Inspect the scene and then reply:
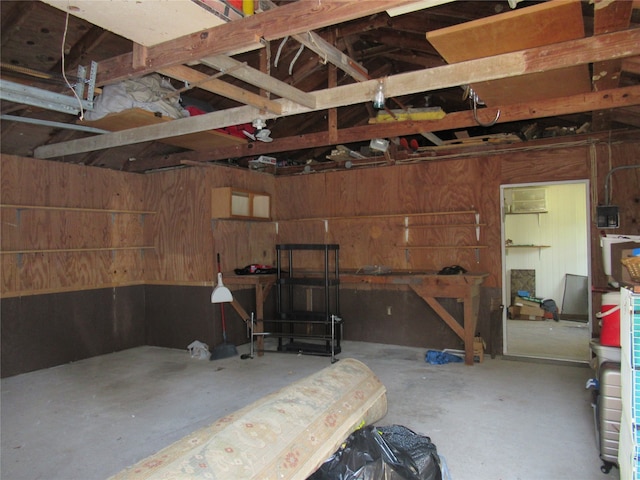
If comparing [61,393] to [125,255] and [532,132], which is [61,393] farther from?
[532,132]

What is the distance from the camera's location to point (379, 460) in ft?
6.73

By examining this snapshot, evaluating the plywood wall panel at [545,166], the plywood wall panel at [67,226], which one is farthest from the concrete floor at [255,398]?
the plywood wall panel at [545,166]

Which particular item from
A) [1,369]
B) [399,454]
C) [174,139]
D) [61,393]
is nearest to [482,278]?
[399,454]

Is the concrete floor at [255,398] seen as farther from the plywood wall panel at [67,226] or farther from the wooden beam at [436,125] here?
the wooden beam at [436,125]

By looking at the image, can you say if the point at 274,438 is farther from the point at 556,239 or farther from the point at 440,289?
the point at 556,239

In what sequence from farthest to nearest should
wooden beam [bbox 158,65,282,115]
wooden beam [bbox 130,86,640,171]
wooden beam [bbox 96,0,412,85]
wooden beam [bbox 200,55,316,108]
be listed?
wooden beam [bbox 130,86,640,171], wooden beam [bbox 158,65,282,115], wooden beam [bbox 200,55,316,108], wooden beam [bbox 96,0,412,85]

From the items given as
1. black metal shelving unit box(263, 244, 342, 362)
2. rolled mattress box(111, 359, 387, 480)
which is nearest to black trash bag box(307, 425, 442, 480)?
rolled mattress box(111, 359, 387, 480)

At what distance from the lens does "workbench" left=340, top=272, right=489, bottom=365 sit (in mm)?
5000

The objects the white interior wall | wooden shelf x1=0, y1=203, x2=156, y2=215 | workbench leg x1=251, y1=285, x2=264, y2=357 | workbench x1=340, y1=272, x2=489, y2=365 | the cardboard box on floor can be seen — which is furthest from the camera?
the white interior wall

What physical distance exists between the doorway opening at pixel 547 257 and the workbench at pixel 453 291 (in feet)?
8.65

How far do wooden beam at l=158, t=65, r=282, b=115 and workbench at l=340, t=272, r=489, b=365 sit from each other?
277cm

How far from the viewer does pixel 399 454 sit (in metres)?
2.17

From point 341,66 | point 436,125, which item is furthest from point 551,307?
point 341,66

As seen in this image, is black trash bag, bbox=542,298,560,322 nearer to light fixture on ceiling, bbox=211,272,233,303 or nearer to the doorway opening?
the doorway opening
